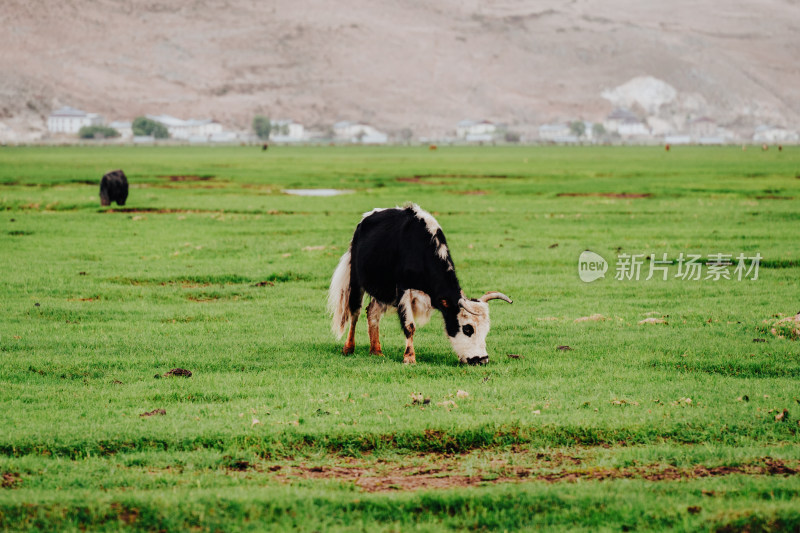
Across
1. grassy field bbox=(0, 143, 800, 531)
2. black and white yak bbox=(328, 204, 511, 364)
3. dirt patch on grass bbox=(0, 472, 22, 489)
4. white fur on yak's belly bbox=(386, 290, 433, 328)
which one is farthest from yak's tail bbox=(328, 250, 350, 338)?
dirt patch on grass bbox=(0, 472, 22, 489)

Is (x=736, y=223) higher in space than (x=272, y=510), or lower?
higher

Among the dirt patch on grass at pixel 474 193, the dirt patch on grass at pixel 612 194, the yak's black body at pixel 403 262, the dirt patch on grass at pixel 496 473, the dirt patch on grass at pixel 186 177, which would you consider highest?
the dirt patch on grass at pixel 612 194

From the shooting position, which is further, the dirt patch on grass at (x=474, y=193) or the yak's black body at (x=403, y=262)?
the dirt patch on grass at (x=474, y=193)

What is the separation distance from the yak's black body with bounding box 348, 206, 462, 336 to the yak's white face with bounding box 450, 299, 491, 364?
0.15 meters

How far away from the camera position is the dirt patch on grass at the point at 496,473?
855 centimetres

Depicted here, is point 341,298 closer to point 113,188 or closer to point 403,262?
point 403,262

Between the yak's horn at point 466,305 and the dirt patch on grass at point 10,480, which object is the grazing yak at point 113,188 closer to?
the yak's horn at point 466,305

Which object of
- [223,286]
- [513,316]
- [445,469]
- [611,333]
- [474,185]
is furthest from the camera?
[474,185]

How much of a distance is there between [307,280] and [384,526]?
14.7 meters

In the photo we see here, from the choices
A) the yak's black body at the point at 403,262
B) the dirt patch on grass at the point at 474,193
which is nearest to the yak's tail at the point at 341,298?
the yak's black body at the point at 403,262

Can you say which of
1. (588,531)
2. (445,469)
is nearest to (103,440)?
(445,469)

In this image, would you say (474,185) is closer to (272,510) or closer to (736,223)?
(736,223)

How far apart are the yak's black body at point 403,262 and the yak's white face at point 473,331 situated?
0.49 feet

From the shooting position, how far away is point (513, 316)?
56.5 ft
